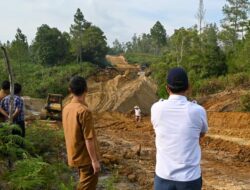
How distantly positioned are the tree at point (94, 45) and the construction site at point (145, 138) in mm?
15577

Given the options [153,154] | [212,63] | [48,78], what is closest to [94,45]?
[48,78]

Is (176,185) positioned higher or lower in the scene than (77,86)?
lower

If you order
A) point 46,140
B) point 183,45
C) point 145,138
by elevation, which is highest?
point 183,45

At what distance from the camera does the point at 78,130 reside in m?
4.71

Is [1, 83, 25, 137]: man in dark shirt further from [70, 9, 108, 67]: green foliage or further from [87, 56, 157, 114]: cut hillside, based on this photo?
[70, 9, 108, 67]: green foliage

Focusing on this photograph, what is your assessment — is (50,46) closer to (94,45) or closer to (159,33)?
(94,45)

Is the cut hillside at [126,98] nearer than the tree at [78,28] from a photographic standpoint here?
Yes

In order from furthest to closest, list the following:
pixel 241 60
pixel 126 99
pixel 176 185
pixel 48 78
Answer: pixel 48 78
pixel 241 60
pixel 126 99
pixel 176 185

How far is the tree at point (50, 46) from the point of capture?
49.5m

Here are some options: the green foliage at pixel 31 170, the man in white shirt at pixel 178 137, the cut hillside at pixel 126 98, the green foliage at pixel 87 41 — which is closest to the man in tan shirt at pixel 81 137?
the green foliage at pixel 31 170

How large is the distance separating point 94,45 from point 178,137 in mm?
48642

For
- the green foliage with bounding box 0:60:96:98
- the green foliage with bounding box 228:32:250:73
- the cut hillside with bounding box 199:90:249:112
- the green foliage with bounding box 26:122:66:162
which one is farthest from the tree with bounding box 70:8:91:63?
the green foliage with bounding box 26:122:66:162

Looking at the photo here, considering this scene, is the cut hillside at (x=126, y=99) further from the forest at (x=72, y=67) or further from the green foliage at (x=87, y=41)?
the green foliage at (x=87, y=41)

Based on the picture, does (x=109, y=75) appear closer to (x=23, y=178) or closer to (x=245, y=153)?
(x=245, y=153)
